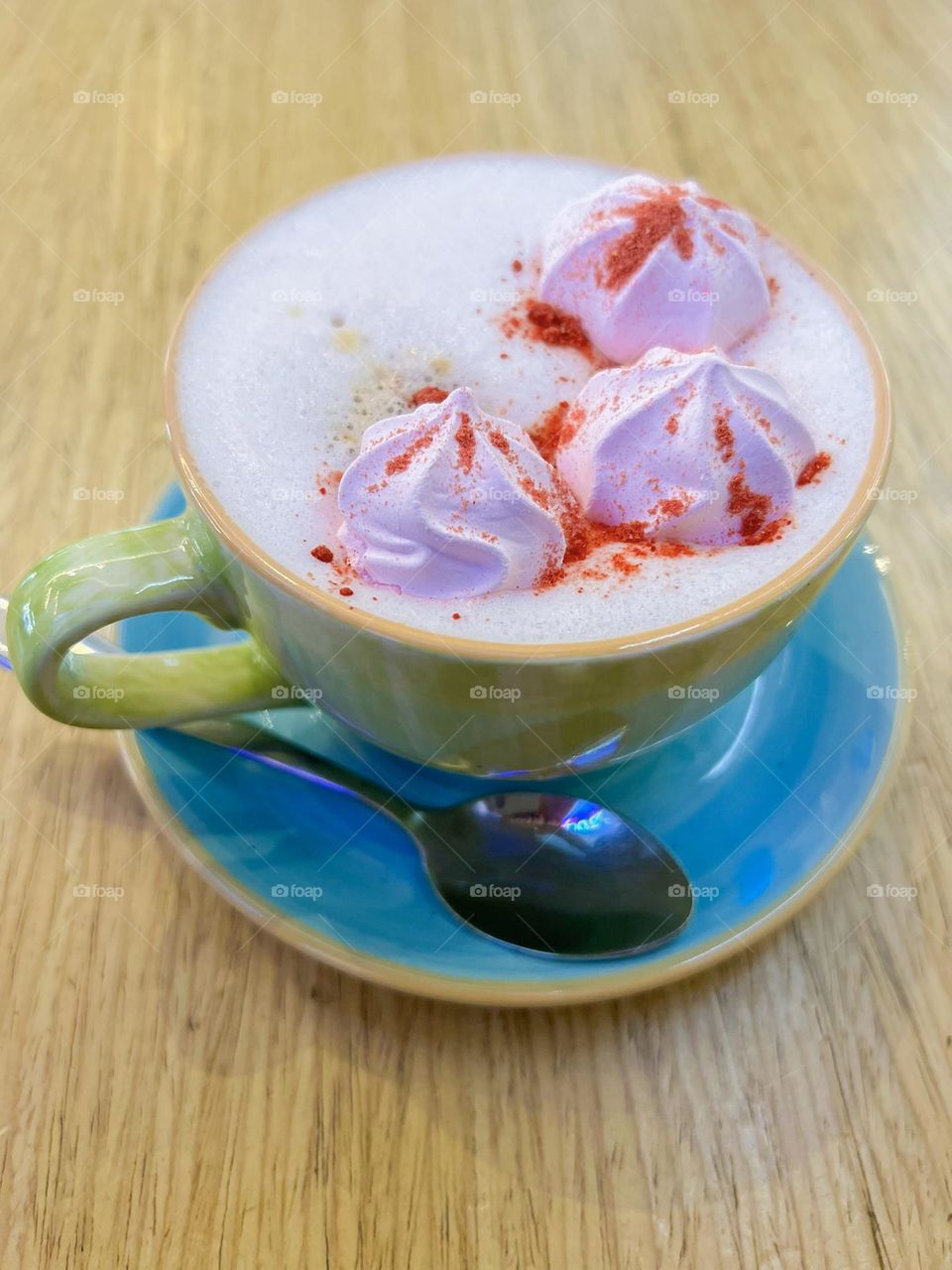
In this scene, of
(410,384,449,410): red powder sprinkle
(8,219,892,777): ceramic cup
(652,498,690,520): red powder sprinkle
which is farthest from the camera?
(410,384,449,410): red powder sprinkle

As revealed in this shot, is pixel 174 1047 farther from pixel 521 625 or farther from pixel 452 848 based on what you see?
pixel 521 625

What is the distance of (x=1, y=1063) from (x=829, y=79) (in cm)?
179

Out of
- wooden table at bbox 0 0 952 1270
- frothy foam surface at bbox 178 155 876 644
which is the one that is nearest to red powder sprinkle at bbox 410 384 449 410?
frothy foam surface at bbox 178 155 876 644

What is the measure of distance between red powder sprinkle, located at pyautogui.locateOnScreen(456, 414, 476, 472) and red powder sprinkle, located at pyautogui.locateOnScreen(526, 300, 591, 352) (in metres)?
0.22

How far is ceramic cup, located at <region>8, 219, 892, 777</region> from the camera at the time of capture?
0.72 meters

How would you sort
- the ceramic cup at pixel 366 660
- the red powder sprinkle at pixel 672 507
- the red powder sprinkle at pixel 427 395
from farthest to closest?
the red powder sprinkle at pixel 427 395 < the red powder sprinkle at pixel 672 507 < the ceramic cup at pixel 366 660

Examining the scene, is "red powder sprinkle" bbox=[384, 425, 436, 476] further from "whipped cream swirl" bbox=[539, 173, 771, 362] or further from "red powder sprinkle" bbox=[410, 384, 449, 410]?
"whipped cream swirl" bbox=[539, 173, 771, 362]

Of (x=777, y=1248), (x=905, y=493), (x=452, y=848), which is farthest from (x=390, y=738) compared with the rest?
(x=905, y=493)

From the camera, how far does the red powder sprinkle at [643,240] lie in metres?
0.95

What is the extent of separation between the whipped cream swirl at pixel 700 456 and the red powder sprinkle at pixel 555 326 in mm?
161

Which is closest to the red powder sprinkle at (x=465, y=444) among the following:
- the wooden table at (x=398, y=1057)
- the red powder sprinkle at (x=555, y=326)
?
the red powder sprinkle at (x=555, y=326)

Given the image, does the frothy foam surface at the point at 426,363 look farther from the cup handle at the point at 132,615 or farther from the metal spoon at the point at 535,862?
the metal spoon at the point at 535,862

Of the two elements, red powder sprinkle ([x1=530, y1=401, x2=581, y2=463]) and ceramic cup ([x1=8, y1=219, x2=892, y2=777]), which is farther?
red powder sprinkle ([x1=530, y1=401, x2=581, y2=463])

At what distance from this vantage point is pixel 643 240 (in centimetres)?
96
